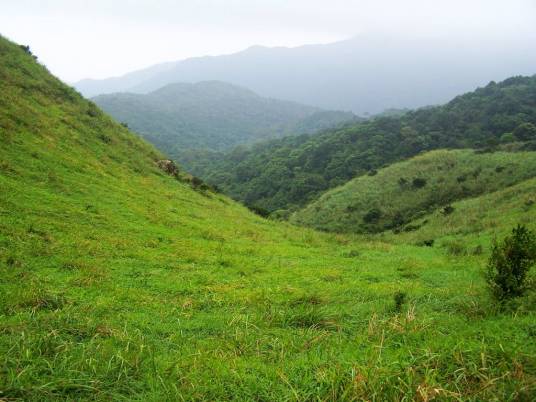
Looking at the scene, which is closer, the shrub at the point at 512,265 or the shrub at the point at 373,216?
the shrub at the point at 512,265

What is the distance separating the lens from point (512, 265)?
857cm

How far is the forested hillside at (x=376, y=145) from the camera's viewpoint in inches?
3676

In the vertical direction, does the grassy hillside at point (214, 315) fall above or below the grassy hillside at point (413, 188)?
above

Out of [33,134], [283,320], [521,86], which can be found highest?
[521,86]

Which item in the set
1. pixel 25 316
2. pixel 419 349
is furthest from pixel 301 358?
pixel 25 316

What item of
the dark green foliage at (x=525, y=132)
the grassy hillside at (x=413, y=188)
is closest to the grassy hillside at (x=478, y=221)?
the grassy hillside at (x=413, y=188)

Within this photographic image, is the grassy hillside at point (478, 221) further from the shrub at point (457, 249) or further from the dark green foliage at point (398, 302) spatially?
the dark green foliage at point (398, 302)

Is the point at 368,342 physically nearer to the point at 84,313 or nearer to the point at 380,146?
the point at 84,313

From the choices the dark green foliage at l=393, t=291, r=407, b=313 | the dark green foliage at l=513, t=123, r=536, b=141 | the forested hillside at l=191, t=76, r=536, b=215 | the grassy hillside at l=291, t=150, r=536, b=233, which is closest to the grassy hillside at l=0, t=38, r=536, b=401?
the dark green foliage at l=393, t=291, r=407, b=313

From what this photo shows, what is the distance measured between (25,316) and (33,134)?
18.1 meters

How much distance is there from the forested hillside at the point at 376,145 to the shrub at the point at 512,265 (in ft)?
243

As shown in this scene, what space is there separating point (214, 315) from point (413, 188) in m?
54.2

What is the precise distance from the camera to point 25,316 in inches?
Answer: 280

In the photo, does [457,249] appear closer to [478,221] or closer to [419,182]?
[478,221]
